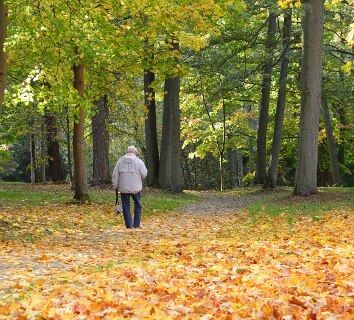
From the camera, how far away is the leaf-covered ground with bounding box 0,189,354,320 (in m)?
5.05

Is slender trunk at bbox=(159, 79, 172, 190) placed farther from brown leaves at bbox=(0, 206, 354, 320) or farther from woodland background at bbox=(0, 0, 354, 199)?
brown leaves at bbox=(0, 206, 354, 320)

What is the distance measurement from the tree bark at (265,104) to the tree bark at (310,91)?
181 inches

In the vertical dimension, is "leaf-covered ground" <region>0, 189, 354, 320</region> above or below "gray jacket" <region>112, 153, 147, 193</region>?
below

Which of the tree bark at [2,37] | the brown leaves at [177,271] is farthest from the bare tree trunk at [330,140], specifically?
the tree bark at [2,37]

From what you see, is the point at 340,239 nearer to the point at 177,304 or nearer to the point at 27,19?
the point at 177,304

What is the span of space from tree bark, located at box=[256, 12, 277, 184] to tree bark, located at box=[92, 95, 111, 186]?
7.47 meters

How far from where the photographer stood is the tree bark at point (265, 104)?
2456 cm

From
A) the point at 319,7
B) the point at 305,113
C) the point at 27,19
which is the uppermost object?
the point at 319,7

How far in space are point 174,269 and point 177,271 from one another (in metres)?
0.19

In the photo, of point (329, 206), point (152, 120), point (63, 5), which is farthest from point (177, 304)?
point (152, 120)

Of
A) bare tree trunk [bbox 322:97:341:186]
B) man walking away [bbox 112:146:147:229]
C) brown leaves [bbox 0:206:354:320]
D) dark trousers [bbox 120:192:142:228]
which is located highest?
bare tree trunk [bbox 322:97:341:186]

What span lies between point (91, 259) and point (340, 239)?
4495 mm

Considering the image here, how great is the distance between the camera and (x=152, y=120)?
92.0 ft

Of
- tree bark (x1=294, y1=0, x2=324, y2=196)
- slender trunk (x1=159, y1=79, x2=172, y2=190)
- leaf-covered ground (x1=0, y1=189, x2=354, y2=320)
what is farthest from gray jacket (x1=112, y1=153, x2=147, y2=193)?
slender trunk (x1=159, y1=79, x2=172, y2=190)
